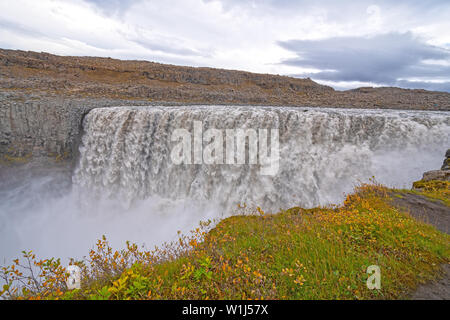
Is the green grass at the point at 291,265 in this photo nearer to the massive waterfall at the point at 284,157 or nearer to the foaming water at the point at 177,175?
the massive waterfall at the point at 284,157

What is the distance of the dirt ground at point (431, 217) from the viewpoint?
8.57ft

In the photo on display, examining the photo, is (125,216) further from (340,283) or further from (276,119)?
(340,283)

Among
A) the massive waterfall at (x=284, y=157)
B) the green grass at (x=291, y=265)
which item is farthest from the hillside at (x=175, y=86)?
the green grass at (x=291, y=265)

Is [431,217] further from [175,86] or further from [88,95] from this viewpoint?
[175,86]

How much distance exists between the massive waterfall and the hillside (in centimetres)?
1128

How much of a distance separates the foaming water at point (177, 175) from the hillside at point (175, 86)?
9.52 metres

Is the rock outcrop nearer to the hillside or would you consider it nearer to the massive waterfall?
the massive waterfall

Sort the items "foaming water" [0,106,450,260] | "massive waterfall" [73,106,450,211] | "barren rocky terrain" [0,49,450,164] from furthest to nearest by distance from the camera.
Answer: "barren rocky terrain" [0,49,450,164] → "foaming water" [0,106,450,260] → "massive waterfall" [73,106,450,211]

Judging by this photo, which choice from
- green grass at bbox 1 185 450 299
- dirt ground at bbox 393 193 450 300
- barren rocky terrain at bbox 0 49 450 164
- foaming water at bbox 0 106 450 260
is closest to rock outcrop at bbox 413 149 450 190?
foaming water at bbox 0 106 450 260

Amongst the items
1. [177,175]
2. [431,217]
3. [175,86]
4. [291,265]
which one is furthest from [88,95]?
[431,217]

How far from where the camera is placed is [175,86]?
1438 inches

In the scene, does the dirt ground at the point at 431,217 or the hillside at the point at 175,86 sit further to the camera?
A: the hillside at the point at 175,86

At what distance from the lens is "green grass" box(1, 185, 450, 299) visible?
8.44 ft
